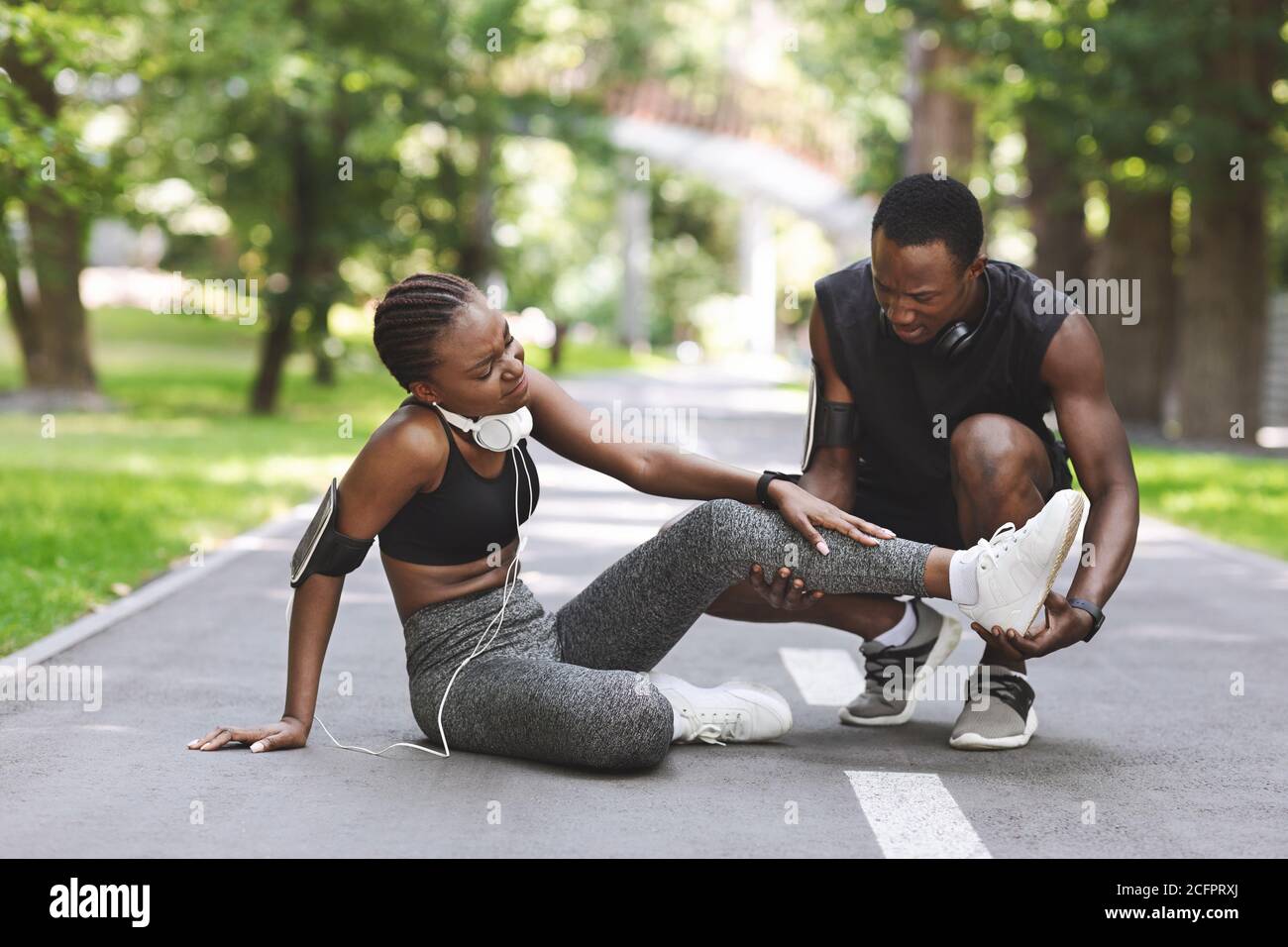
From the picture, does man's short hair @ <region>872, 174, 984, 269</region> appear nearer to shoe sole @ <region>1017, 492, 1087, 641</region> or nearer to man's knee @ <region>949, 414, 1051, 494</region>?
man's knee @ <region>949, 414, 1051, 494</region>

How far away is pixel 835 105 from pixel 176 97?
1780cm

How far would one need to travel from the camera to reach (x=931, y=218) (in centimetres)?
512

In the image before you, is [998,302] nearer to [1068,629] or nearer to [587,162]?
[1068,629]

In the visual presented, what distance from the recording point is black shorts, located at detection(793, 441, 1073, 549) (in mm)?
5554

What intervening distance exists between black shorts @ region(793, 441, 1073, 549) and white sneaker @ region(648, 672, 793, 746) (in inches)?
25.8

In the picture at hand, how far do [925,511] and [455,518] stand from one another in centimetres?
151

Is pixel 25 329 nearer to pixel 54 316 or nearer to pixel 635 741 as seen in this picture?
pixel 54 316

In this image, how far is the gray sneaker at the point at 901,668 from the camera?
5695 mm

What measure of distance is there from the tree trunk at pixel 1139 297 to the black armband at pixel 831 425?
58.7 feet

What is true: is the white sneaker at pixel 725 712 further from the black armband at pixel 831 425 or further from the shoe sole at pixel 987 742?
the black armband at pixel 831 425

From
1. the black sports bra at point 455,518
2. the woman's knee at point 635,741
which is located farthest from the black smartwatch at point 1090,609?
the black sports bra at point 455,518

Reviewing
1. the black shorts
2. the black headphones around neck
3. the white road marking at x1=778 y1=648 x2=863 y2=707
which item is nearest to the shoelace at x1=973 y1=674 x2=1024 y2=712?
the black shorts

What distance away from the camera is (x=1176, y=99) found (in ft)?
63.3

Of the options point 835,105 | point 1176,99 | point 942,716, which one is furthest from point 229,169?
point 942,716
